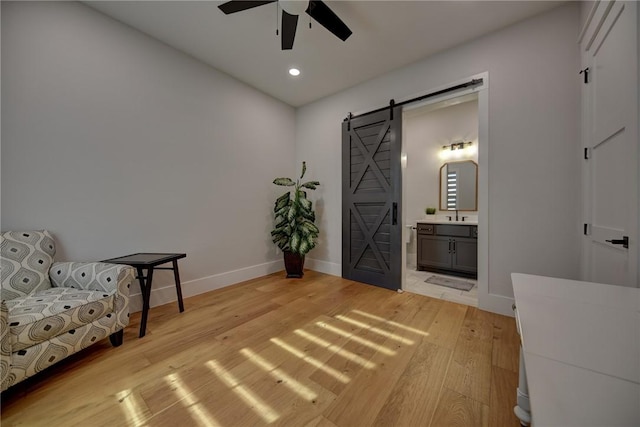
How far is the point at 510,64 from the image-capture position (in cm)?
226

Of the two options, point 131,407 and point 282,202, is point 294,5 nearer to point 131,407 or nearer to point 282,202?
point 282,202

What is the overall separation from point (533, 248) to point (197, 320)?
3.27 m

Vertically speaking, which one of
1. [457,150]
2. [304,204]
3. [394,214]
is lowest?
[394,214]

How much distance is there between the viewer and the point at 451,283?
3266 mm

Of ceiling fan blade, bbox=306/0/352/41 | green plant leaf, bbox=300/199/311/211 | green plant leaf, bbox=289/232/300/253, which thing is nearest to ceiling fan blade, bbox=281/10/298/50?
ceiling fan blade, bbox=306/0/352/41

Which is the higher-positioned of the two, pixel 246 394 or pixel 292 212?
pixel 292 212

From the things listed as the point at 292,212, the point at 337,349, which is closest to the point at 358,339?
the point at 337,349

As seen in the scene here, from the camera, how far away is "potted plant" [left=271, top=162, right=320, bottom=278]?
3406 millimetres

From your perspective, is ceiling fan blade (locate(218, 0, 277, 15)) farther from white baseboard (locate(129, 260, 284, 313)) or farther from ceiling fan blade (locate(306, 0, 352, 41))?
white baseboard (locate(129, 260, 284, 313))

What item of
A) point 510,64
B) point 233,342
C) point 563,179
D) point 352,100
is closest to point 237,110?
point 352,100

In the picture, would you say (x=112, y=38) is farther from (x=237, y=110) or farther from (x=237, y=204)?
(x=237, y=204)

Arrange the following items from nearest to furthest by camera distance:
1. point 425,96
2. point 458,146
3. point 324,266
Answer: point 425,96, point 324,266, point 458,146

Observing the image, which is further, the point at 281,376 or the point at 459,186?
the point at 459,186

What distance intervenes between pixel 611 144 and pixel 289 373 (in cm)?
256
